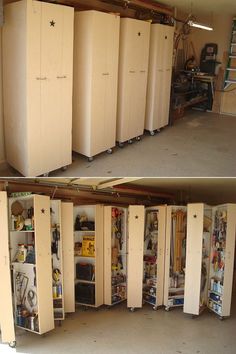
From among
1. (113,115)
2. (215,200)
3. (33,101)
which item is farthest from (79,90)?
(215,200)

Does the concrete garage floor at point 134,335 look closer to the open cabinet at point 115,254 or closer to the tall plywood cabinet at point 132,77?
the open cabinet at point 115,254

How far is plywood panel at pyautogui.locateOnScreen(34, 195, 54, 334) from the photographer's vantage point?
382 centimetres

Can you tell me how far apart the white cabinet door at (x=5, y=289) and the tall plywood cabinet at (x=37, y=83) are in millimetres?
719

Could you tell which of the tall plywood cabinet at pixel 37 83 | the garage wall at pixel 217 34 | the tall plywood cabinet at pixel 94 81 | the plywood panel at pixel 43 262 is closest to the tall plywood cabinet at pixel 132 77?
the tall plywood cabinet at pixel 94 81

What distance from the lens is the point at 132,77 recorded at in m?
5.21

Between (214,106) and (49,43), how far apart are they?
19.0 feet

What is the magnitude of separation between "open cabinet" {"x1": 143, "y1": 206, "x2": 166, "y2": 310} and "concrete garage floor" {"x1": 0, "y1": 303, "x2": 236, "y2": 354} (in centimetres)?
31

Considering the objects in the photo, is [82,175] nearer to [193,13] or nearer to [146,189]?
[146,189]

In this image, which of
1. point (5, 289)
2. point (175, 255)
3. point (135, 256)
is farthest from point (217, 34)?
point (5, 289)

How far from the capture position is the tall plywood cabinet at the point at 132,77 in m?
4.90

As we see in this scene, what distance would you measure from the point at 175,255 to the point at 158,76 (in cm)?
308

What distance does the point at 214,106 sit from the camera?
8484 millimetres

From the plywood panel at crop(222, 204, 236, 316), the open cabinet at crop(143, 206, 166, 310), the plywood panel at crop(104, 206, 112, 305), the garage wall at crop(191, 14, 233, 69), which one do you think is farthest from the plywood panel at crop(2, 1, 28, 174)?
the garage wall at crop(191, 14, 233, 69)

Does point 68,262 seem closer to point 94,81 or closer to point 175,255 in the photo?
point 175,255
